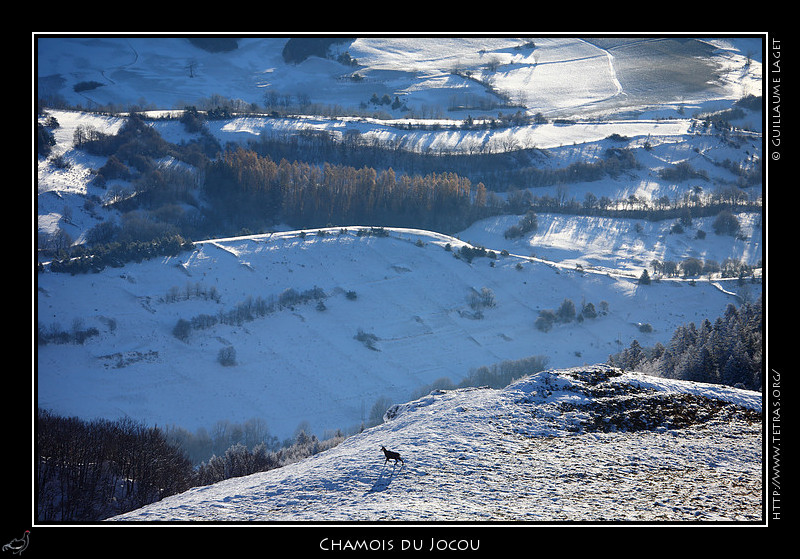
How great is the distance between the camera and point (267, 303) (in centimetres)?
7294

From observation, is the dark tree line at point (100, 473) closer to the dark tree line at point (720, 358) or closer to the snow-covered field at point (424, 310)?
the snow-covered field at point (424, 310)

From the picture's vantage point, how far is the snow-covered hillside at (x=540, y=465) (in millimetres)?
21531

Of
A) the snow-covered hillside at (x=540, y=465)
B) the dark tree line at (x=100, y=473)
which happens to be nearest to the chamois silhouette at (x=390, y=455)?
the snow-covered hillside at (x=540, y=465)

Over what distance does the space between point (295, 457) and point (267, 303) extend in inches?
1285

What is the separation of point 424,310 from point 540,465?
2034 inches

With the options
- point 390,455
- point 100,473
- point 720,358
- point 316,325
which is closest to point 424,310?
point 316,325

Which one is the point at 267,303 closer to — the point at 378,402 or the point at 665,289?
the point at 378,402

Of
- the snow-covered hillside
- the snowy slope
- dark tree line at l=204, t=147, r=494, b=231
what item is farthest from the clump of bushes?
the snow-covered hillside

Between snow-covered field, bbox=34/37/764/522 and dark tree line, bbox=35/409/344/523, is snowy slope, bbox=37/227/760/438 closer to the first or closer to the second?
snow-covered field, bbox=34/37/764/522

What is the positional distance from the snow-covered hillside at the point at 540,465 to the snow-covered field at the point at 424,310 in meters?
0.09

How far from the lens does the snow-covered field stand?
23.2 m

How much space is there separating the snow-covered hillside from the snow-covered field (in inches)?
3.7

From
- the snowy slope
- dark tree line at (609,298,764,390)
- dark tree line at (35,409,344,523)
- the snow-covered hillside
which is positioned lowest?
the snowy slope

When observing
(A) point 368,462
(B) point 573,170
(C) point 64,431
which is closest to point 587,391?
(A) point 368,462
